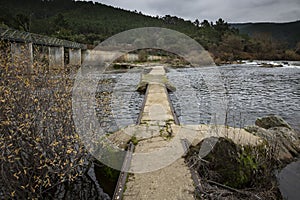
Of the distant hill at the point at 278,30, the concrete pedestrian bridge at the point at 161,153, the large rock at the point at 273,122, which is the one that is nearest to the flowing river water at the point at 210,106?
the large rock at the point at 273,122

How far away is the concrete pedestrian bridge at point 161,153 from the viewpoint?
302 centimetres

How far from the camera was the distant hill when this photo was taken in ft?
200

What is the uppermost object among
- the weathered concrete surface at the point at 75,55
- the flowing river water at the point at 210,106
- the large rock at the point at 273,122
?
the weathered concrete surface at the point at 75,55

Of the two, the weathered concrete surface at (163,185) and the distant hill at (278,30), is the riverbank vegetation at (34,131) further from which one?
the distant hill at (278,30)

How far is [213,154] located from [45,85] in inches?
106

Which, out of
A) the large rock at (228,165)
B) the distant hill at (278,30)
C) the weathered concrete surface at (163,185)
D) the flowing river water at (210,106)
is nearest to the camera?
the weathered concrete surface at (163,185)

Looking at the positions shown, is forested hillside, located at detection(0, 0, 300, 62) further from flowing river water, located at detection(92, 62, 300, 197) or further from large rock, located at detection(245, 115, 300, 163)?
large rock, located at detection(245, 115, 300, 163)

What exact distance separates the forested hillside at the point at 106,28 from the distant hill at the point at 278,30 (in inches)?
71.5

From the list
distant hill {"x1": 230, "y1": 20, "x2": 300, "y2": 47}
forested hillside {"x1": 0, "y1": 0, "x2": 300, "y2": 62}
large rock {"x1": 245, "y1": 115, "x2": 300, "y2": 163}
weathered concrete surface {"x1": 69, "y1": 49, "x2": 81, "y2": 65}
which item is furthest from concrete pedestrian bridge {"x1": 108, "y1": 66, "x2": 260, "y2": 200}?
distant hill {"x1": 230, "y1": 20, "x2": 300, "y2": 47}

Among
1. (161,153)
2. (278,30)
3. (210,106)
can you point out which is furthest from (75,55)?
(278,30)

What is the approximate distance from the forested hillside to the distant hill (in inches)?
71.5

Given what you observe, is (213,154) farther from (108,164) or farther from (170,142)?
(108,164)

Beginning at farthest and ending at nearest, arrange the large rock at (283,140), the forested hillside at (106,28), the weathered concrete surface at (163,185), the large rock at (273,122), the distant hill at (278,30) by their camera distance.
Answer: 1. the distant hill at (278,30)
2. the forested hillside at (106,28)
3. the large rock at (273,122)
4. the large rock at (283,140)
5. the weathered concrete surface at (163,185)

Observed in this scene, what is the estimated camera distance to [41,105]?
3520 mm
